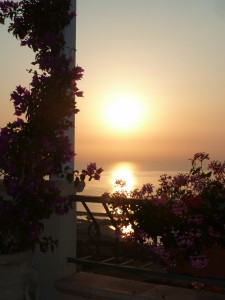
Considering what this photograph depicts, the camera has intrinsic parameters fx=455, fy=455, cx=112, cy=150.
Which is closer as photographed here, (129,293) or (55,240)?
(129,293)

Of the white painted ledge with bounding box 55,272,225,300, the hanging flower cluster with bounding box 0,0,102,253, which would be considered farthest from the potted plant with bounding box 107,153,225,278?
the hanging flower cluster with bounding box 0,0,102,253

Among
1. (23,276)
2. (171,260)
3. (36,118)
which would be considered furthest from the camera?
(36,118)

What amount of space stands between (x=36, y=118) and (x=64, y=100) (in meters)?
0.27

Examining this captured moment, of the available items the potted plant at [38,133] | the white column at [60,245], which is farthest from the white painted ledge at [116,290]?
the potted plant at [38,133]

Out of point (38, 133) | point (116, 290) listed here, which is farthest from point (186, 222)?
point (38, 133)

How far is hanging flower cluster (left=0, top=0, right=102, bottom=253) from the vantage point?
11.6 ft

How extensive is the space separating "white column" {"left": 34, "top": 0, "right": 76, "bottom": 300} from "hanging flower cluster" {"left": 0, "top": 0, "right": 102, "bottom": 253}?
23 cm

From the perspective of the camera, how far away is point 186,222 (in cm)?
334

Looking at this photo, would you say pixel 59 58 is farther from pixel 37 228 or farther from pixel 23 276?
pixel 23 276

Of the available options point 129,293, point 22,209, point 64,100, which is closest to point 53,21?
point 64,100

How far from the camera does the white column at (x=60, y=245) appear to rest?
4.18 m

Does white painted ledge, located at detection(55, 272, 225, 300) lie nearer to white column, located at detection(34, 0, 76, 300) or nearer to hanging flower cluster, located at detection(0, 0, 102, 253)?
white column, located at detection(34, 0, 76, 300)

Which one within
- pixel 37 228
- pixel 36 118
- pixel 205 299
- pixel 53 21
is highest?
pixel 53 21

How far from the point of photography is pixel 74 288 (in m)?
3.95
